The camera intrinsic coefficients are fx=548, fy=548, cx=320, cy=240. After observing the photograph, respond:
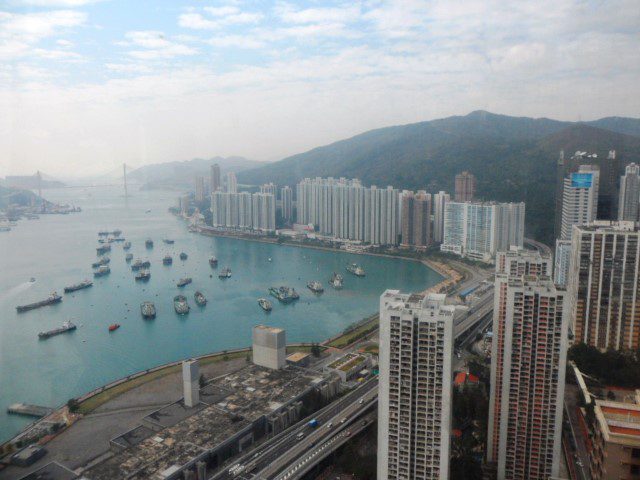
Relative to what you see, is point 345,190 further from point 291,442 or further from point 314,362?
point 291,442

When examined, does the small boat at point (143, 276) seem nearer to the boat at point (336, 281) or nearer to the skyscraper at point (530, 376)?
the boat at point (336, 281)

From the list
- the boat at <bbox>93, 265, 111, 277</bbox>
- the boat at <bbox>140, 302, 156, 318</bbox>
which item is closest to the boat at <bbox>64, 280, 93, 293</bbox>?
the boat at <bbox>93, 265, 111, 277</bbox>

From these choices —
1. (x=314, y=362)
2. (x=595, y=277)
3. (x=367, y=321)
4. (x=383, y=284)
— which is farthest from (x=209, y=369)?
(x=383, y=284)

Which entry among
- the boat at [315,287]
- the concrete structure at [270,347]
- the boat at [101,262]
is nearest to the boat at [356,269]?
the boat at [315,287]

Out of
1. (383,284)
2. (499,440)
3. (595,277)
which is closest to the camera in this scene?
(499,440)

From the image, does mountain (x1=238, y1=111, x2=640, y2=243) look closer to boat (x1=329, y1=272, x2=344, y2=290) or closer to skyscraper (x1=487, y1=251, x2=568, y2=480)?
skyscraper (x1=487, y1=251, x2=568, y2=480)

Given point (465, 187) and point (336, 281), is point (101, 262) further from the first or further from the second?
point (465, 187)
